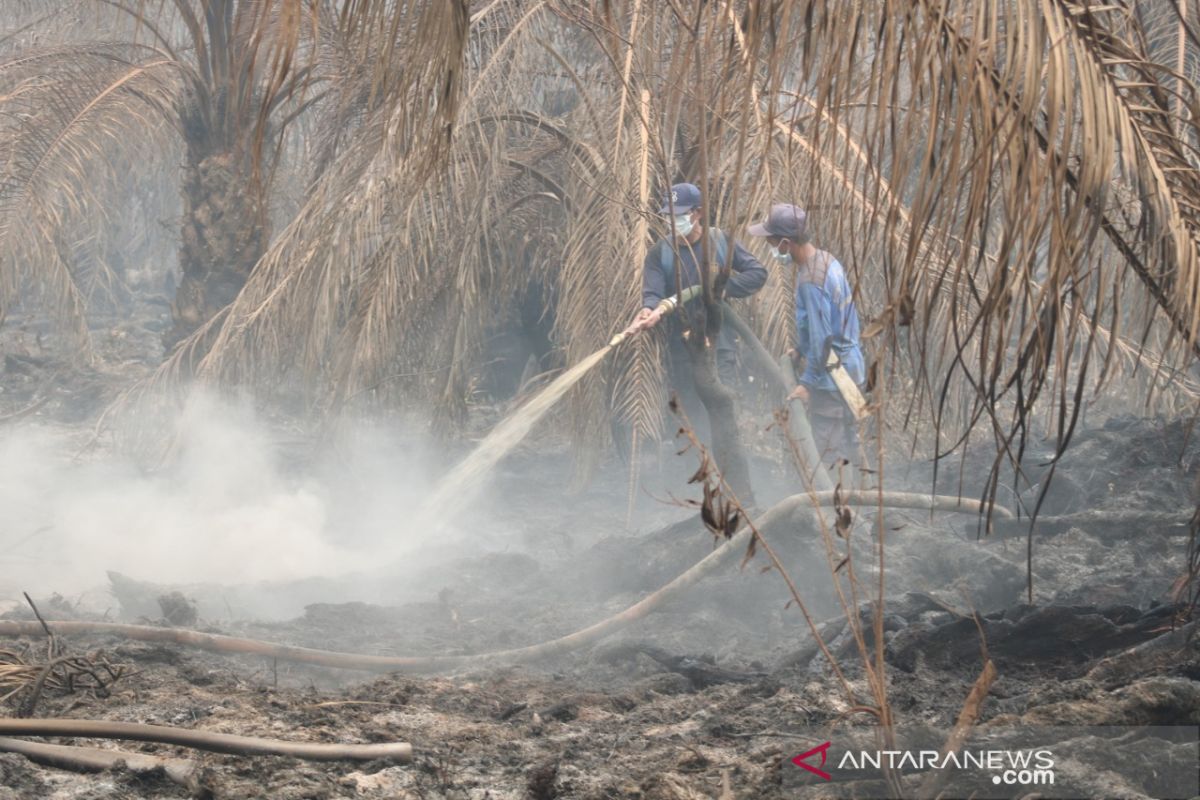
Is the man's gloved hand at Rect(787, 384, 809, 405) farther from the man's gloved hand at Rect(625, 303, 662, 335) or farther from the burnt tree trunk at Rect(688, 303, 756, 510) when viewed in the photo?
the man's gloved hand at Rect(625, 303, 662, 335)

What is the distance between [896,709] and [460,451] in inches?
262

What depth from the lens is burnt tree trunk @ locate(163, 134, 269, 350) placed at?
8.74 meters

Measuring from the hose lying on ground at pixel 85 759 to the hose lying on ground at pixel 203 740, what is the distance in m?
0.04

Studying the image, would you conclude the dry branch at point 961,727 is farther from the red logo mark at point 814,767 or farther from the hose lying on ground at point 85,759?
the hose lying on ground at point 85,759

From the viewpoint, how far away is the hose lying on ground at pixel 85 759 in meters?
2.54

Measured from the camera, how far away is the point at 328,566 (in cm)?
723

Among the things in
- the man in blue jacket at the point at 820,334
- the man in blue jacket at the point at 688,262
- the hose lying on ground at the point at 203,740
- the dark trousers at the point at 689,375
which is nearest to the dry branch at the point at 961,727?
the hose lying on ground at the point at 203,740

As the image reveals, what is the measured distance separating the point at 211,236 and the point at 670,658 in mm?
6449

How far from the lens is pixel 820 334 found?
19.7 feet

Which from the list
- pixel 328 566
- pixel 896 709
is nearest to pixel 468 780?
pixel 896 709

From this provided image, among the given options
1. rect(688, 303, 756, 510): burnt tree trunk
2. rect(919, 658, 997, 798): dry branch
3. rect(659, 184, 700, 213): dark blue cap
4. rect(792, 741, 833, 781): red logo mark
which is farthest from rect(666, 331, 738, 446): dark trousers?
rect(919, 658, 997, 798): dry branch

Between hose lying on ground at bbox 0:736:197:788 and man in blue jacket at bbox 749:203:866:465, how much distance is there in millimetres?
3865

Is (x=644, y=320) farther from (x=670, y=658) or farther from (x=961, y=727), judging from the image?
(x=961, y=727)

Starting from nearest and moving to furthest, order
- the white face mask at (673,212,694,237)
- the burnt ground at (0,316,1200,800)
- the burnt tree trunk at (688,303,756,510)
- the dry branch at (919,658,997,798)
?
the dry branch at (919,658,997,798), the burnt ground at (0,316,1200,800), the white face mask at (673,212,694,237), the burnt tree trunk at (688,303,756,510)
